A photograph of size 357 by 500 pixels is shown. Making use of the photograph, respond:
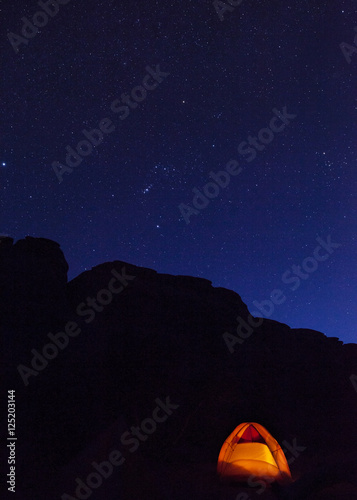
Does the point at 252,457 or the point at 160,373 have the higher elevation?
the point at 160,373

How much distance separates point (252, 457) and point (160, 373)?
5656 mm

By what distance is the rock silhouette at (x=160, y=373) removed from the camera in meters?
13.2
